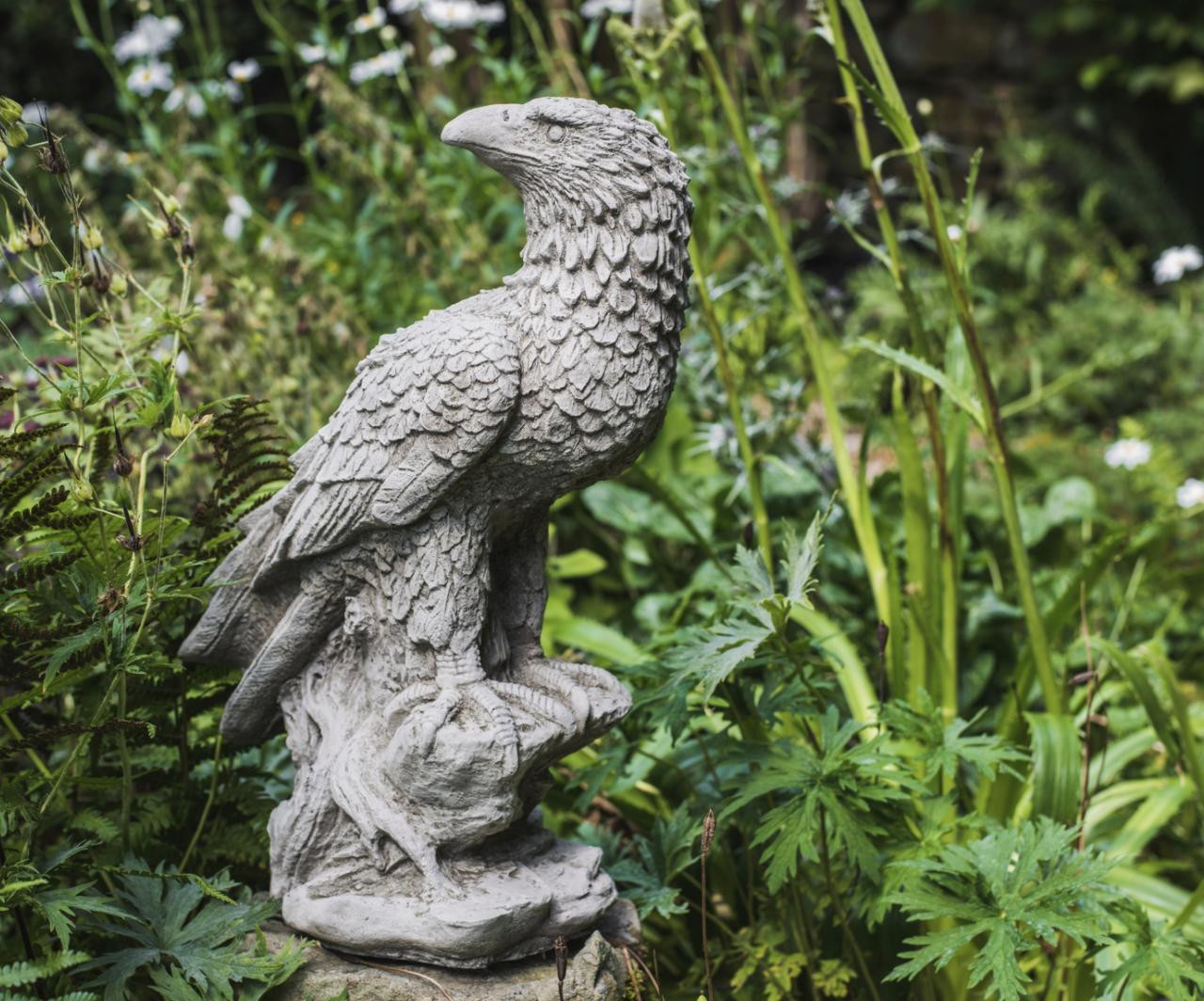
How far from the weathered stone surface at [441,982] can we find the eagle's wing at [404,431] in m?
0.65

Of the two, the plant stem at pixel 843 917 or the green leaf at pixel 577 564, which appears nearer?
the plant stem at pixel 843 917

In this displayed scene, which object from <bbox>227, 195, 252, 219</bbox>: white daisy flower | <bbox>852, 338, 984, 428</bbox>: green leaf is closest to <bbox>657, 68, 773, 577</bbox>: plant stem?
<bbox>852, 338, 984, 428</bbox>: green leaf

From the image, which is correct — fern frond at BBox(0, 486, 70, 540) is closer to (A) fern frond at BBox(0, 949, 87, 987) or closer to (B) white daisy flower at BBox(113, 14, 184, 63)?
(A) fern frond at BBox(0, 949, 87, 987)

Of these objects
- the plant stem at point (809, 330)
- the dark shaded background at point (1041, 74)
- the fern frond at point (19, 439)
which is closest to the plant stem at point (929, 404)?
the plant stem at point (809, 330)

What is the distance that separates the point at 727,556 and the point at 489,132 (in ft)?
6.51

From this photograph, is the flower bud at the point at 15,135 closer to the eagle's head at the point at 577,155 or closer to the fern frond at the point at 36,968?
the eagle's head at the point at 577,155

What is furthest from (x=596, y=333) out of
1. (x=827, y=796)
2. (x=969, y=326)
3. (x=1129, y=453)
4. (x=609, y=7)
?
(x=1129, y=453)

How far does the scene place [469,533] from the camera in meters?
2.00

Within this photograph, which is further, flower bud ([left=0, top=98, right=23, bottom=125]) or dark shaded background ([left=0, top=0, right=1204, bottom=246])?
dark shaded background ([left=0, top=0, right=1204, bottom=246])

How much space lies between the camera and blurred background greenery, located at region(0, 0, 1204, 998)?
205cm

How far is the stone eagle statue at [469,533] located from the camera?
192 centimetres

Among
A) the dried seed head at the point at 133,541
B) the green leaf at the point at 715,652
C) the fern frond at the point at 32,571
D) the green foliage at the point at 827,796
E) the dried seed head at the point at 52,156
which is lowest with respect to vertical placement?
the green foliage at the point at 827,796

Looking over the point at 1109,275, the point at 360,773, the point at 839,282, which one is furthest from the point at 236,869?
the point at 839,282

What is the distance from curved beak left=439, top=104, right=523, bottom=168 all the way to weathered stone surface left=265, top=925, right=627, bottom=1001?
1271mm
